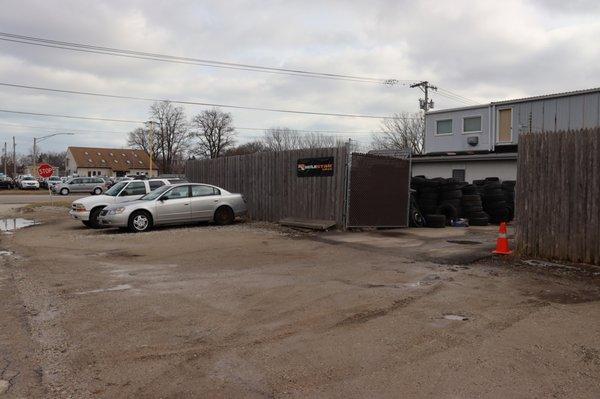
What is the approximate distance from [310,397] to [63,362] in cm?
232

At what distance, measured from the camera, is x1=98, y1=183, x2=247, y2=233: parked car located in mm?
15445

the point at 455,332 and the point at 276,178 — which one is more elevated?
the point at 276,178

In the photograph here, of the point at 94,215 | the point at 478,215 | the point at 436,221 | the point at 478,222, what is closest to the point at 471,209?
the point at 478,215

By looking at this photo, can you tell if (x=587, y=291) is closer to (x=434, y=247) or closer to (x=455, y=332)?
(x=455, y=332)

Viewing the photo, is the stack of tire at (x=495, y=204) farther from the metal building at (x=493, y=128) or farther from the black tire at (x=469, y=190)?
the metal building at (x=493, y=128)

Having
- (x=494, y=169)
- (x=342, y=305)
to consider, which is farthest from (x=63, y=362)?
(x=494, y=169)

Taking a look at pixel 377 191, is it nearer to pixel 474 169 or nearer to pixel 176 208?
pixel 176 208

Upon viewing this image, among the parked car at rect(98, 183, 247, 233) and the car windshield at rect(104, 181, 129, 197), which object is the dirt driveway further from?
the car windshield at rect(104, 181, 129, 197)

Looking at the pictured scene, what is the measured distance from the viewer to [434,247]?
38.7ft

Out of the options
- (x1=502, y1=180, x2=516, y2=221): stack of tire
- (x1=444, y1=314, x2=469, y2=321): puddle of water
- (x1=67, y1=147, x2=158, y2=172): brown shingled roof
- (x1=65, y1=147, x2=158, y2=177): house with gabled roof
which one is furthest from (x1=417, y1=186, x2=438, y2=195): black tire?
(x1=67, y1=147, x2=158, y2=172): brown shingled roof

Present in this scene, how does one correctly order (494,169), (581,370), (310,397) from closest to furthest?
1. (310,397)
2. (581,370)
3. (494,169)

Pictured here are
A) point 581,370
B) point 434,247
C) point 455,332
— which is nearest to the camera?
point 581,370

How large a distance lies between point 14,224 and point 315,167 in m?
11.6

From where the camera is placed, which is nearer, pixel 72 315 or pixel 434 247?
pixel 72 315
